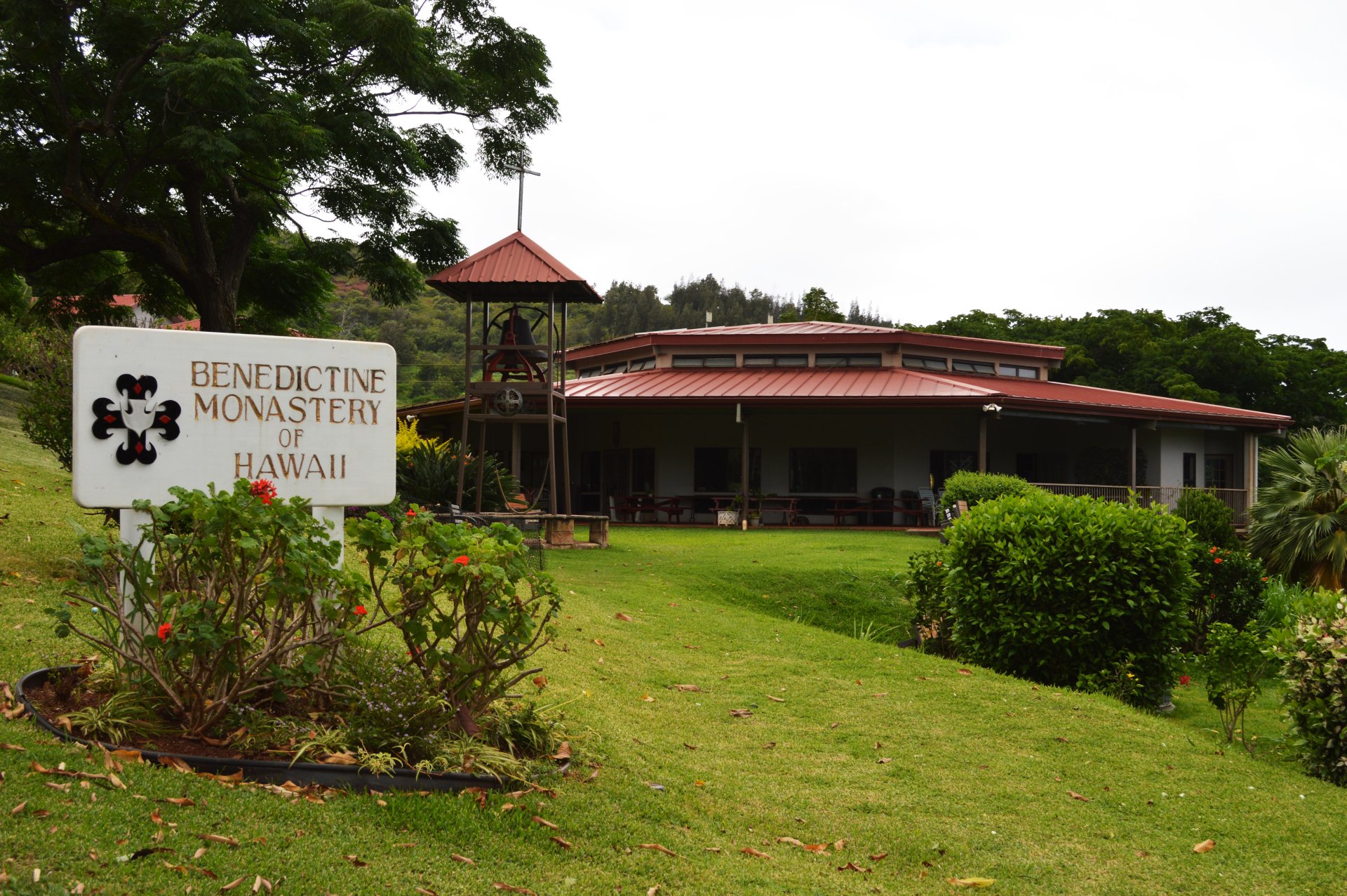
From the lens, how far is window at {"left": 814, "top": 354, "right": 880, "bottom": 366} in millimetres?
27484

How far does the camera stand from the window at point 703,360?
2805 centimetres

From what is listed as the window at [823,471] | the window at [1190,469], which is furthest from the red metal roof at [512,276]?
the window at [1190,469]

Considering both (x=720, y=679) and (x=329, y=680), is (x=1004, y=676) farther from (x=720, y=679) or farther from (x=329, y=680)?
(x=329, y=680)

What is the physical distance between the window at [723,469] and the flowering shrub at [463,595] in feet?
68.9

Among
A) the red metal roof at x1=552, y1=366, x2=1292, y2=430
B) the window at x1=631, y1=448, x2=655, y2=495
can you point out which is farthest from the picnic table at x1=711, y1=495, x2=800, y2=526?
the red metal roof at x1=552, y1=366, x2=1292, y2=430

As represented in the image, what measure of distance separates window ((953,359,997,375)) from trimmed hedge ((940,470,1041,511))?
9.04m

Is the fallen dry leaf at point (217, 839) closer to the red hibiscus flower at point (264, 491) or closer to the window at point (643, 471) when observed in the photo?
the red hibiscus flower at point (264, 491)

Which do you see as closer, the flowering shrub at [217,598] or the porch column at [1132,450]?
the flowering shrub at [217,598]

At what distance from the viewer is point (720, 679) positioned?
8555 millimetres

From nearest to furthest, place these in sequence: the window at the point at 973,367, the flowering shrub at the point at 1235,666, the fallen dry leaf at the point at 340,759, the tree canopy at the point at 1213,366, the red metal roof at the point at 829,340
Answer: the fallen dry leaf at the point at 340,759 < the flowering shrub at the point at 1235,666 < the red metal roof at the point at 829,340 < the window at the point at 973,367 < the tree canopy at the point at 1213,366

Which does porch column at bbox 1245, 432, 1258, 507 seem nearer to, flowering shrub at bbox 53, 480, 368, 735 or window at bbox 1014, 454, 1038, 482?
window at bbox 1014, 454, 1038, 482

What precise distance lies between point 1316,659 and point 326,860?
273 inches

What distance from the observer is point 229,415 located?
5668mm

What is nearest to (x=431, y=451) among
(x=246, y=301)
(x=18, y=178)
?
(x=246, y=301)
